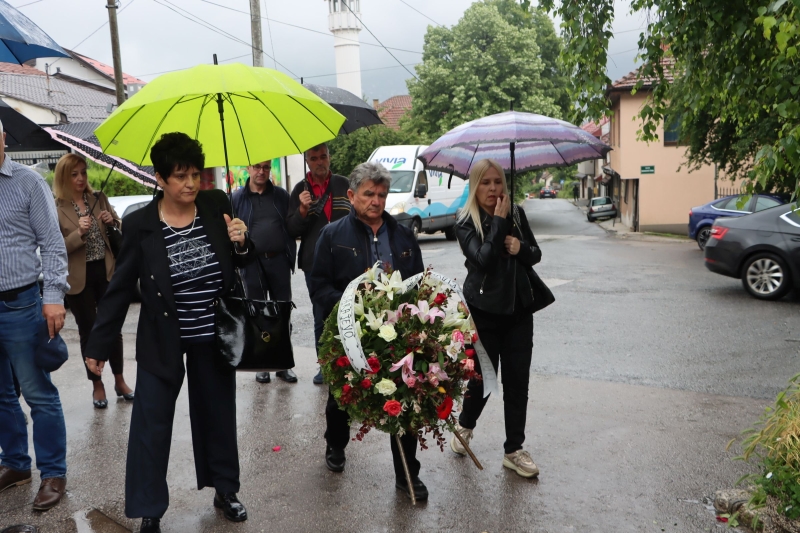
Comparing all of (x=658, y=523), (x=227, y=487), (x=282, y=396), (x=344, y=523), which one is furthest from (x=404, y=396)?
(x=282, y=396)

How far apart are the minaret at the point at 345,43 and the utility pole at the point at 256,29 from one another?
2159 centimetres

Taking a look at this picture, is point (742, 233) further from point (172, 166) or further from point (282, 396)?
point (172, 166)

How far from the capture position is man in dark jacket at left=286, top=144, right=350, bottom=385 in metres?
6.24

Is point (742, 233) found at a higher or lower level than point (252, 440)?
higher

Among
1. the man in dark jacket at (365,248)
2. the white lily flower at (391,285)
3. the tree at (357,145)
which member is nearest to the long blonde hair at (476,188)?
the man in dark jacket at (365,248)

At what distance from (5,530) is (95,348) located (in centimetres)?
112

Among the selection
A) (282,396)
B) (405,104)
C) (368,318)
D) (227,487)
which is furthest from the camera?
(405,104)

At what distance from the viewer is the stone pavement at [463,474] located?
4066mm

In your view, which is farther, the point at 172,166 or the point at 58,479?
the point at 58,479

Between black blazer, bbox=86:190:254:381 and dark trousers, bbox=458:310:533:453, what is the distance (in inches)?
71.8

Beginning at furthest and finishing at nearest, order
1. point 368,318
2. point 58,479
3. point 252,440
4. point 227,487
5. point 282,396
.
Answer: point 282,396, point 252,440, point 58,479, point 227,487, point 368,318

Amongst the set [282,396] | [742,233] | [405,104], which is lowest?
[282,396]

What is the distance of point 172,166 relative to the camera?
3844 millimetres

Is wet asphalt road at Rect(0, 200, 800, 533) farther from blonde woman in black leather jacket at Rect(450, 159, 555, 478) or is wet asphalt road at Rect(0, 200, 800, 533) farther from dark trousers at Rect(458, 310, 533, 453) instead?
blonde woman in black leather jacket at Rect(450, 159, 555, 478)
